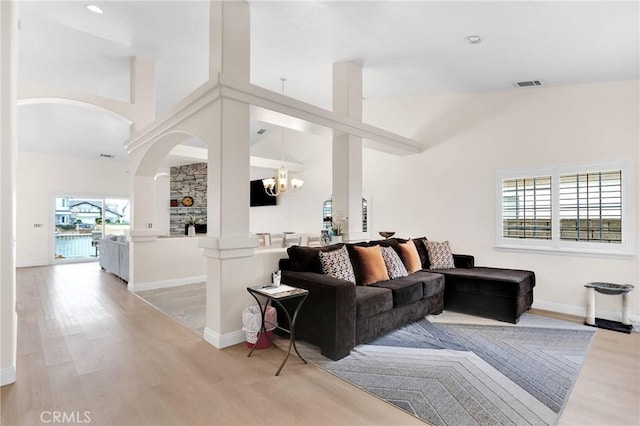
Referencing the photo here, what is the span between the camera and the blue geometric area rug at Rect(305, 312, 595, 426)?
2.17 metres

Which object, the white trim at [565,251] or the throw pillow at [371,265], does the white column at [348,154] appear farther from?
the white trim at [565,251]

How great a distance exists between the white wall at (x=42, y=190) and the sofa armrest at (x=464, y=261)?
9673 millimetres

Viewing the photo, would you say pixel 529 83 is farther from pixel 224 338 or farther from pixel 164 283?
pixel 164 283

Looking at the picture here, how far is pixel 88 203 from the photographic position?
365 inches

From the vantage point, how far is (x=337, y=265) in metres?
3.48

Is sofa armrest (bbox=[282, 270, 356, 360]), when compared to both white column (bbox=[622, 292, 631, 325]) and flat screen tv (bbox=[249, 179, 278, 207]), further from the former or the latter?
flat screen tv (bbox=[249, 179, 278, 207])

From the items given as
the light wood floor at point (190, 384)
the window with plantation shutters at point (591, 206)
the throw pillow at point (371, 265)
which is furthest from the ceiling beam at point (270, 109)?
the light wood floor at point (190, 384)

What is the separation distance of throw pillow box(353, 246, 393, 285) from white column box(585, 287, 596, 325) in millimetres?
2491

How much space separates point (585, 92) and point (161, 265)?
700 cm

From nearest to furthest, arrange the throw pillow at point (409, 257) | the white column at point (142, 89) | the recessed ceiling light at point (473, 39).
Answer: the recessed ceiling light at point (473, 39)
the throw pillow at point (409, 257)
the white column at point (142, 89)

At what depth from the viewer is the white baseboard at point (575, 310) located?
393cm

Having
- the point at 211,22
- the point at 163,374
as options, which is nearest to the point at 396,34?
the point at 211,22

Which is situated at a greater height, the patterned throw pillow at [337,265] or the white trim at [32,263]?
the patterned throw pillow at [337,265]

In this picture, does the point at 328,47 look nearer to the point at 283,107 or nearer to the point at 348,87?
the point at 348,87
